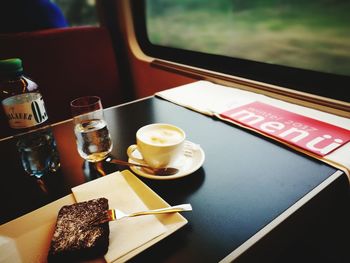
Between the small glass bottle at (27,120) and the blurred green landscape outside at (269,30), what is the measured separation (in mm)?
1134

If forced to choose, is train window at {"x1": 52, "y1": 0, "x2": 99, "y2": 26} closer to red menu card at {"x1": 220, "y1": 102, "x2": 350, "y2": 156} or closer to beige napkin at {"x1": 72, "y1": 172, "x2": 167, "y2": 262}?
red menu card at {"x1": 220, "y1": 102, "x2": 350, "y2": 156}

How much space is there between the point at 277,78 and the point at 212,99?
38 cm

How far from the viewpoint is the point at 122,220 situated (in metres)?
0.56

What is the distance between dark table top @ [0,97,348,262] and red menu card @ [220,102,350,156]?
47 mm

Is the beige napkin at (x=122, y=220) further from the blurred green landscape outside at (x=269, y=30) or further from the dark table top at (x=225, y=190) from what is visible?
the blurred green landscape outside at (x=269, y=30)

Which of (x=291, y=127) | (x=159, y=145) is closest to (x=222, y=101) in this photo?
(x=291, y=127)

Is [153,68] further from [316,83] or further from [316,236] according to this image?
[316,236]

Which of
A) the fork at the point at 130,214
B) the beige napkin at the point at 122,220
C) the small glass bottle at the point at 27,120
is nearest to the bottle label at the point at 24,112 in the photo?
the small glass bottle at the point at 27,120

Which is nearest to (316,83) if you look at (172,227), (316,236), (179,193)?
(316,236)

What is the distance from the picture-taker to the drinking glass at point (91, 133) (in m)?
0.78

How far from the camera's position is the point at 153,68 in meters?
2.18

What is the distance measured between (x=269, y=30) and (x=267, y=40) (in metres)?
0.05

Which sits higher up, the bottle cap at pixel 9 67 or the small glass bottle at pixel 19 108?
the bottle cap at pixel 9 67

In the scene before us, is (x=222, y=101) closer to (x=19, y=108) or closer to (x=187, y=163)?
(x=187, y=163)
